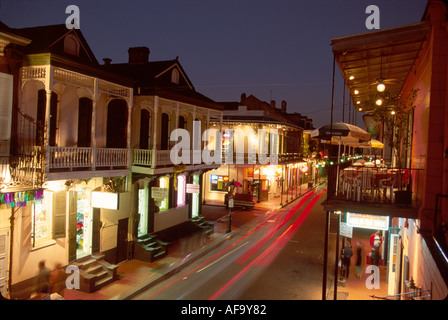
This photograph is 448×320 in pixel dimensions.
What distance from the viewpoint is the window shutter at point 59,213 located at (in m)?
11.5

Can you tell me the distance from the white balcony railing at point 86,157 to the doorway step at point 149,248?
3.68 metres

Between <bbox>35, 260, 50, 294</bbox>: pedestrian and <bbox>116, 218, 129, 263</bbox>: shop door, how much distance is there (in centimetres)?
346

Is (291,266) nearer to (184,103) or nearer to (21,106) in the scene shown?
(184,103)

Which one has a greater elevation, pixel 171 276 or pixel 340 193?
pixel 340 193

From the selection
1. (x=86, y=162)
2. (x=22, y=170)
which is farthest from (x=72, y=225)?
(x=22, y=170)

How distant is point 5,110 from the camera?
9.94 m

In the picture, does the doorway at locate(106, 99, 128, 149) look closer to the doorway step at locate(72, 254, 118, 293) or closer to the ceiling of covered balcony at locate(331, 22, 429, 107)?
the doorway step at locate(72, 254, 118, 293)

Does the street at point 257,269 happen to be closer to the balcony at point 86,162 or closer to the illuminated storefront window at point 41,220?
the illuminated storefront window at point 41,220

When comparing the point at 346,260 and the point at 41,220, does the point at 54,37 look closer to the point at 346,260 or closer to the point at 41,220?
the point at 41,220

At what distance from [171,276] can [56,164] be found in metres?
6.22

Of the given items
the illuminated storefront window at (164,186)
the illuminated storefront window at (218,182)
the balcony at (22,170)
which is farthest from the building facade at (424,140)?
the illuminated storefront window at (218,182)

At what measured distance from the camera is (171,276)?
13.2 m

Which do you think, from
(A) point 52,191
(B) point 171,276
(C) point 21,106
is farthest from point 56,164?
(B) point 171,276

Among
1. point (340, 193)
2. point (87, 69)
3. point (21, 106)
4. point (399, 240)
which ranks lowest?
point (399, 240)
